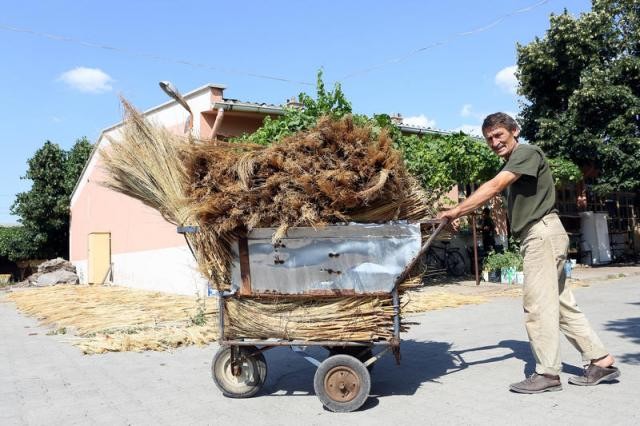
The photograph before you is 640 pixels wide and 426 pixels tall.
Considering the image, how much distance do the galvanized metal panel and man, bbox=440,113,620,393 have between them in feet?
1.38

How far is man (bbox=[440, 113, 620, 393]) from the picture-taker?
401cm

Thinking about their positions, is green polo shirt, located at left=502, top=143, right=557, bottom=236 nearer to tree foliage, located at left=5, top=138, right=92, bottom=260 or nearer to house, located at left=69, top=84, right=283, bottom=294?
house, located at left=69, top=84, right=283, bottom=294

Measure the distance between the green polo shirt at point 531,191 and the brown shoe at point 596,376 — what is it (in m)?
1.20

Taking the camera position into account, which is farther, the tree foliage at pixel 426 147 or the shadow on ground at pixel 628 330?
the tree foliage at pixel 426 147

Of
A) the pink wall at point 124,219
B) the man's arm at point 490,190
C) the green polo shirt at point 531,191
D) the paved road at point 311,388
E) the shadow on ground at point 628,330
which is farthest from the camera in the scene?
the pink wall at point 124,219

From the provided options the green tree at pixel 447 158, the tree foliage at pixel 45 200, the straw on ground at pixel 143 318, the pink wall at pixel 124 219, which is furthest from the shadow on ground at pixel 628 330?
the tree foliage at pixel 45 200

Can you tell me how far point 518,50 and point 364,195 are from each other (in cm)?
1625

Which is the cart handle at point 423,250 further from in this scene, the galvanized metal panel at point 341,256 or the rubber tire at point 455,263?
the rubber tire at point 455,263

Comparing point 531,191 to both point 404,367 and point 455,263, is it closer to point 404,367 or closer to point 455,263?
point 404,367

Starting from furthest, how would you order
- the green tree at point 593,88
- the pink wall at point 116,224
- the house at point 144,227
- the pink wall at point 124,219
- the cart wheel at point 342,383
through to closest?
1. the green tree at point 593,88
2. the pink wall at point 116,224
3. the pink wall at point 124,219
4. the house at point 144,227
5. the cart wheel at point 342,383

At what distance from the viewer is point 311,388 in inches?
179

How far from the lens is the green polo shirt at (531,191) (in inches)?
161

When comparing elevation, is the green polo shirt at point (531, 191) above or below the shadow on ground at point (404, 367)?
above

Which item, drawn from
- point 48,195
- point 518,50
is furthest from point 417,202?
point 48,195
